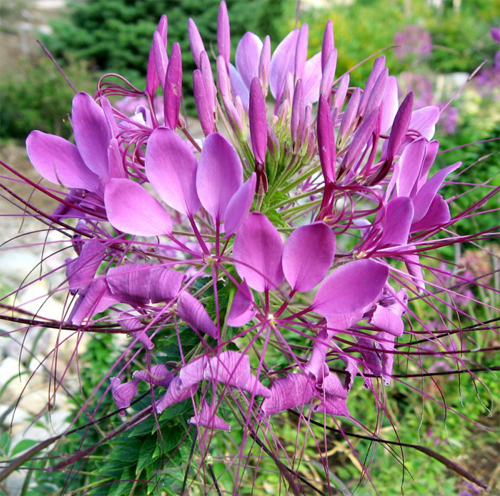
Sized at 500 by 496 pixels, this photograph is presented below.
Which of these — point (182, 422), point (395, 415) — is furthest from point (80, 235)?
point (395, 415)

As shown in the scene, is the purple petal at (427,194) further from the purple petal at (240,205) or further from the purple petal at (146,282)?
the purple petal at (146,282)

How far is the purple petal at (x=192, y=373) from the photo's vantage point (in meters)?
0.71

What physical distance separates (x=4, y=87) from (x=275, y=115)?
6.85 metres

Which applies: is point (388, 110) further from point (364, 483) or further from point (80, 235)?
point (364, 483)

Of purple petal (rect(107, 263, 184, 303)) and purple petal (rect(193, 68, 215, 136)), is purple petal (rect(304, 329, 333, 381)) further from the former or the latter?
purple petal (rect(193, 68, 215, 136))

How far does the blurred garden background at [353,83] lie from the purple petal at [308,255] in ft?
0.85

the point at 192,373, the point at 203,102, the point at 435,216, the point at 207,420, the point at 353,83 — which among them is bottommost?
the point at 353,83

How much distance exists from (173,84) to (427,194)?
466 mm

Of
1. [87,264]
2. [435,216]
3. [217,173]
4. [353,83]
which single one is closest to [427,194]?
[435,216]

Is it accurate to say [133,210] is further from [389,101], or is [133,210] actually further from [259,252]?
[389,101]

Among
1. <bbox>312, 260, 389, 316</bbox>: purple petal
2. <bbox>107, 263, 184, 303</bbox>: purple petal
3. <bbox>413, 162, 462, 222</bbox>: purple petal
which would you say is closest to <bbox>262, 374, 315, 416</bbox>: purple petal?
<bbox>312, 260, 389, 316</bbox>: purple petal

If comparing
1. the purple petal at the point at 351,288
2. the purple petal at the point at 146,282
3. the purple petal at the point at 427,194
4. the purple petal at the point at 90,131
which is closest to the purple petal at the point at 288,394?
the purple petal at the point at 351,288

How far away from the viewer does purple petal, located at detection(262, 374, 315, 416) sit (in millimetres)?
753

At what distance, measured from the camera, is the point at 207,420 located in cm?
79
